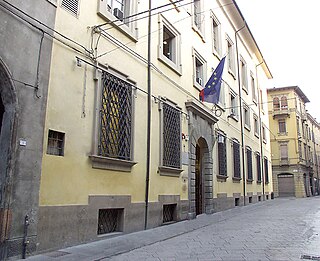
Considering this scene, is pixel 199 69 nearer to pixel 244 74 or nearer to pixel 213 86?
pixel 213 86

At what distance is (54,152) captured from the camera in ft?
21.5

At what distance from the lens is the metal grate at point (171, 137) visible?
34.9 ft

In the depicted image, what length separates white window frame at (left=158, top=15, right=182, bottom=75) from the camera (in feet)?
36.4

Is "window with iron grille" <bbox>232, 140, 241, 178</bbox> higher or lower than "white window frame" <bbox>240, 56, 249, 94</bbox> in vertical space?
lower

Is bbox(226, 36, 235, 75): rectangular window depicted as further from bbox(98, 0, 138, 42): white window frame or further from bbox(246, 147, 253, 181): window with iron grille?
bbox(98, 0, 138, 42): white window frame

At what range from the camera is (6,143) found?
18.2 feet

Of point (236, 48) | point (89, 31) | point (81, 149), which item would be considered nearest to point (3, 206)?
point (81, 149)

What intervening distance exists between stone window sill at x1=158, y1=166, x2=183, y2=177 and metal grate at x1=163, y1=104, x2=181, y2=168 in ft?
0.53

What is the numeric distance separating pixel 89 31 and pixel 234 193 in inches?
503

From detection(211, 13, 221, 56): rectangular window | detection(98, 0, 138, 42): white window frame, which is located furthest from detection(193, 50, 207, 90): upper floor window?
detection(98, 0, 138, 42): white window frame

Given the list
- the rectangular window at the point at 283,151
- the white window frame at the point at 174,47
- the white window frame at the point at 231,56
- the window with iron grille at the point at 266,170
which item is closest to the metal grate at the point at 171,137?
the white window frame at the point at 174,47

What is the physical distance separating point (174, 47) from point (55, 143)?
7.08m

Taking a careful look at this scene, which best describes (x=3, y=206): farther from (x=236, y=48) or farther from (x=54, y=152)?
(x=236, y=48)

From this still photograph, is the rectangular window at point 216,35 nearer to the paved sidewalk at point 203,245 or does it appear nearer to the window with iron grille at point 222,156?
the window with iron grille at point 222,156
